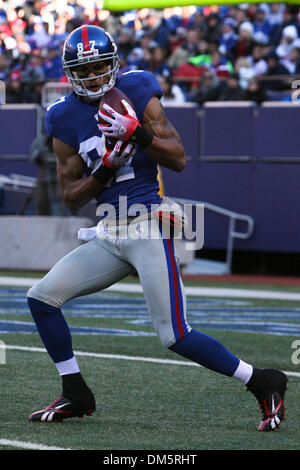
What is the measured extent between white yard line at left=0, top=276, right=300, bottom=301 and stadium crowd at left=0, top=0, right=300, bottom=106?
3.68 m

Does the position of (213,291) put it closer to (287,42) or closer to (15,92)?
(287,42)

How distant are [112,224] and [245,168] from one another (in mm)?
9804

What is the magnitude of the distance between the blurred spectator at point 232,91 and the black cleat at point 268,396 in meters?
10.3

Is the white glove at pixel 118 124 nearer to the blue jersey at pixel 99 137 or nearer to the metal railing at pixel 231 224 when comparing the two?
the blue jersey at pixel 99 137

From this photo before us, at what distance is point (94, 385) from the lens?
5.48 m

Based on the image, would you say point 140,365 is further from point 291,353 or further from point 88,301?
point 88,301

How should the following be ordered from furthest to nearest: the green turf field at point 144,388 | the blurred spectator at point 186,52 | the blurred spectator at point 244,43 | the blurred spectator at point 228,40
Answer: the blurred spectator at point 186,52, the blurred spectator at point 228,40, the blurred spectator at point 244,43, the green turf field at point 144,388

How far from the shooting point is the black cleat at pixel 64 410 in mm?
4453

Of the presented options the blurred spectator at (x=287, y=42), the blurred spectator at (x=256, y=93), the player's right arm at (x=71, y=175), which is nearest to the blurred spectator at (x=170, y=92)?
the blurred spectator at (x=256, y=93)

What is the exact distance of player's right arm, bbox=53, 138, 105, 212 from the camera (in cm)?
453

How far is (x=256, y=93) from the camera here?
1416cm

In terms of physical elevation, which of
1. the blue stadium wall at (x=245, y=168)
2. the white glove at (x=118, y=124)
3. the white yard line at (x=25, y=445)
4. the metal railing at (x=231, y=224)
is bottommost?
the metal railing at (x=231, y=224)

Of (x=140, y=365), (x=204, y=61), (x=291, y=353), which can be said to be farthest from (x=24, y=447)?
(x=204, y=61)

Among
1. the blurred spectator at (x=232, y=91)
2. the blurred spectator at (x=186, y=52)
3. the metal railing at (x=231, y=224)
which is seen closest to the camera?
the metal railing at (x=231, y=224)
